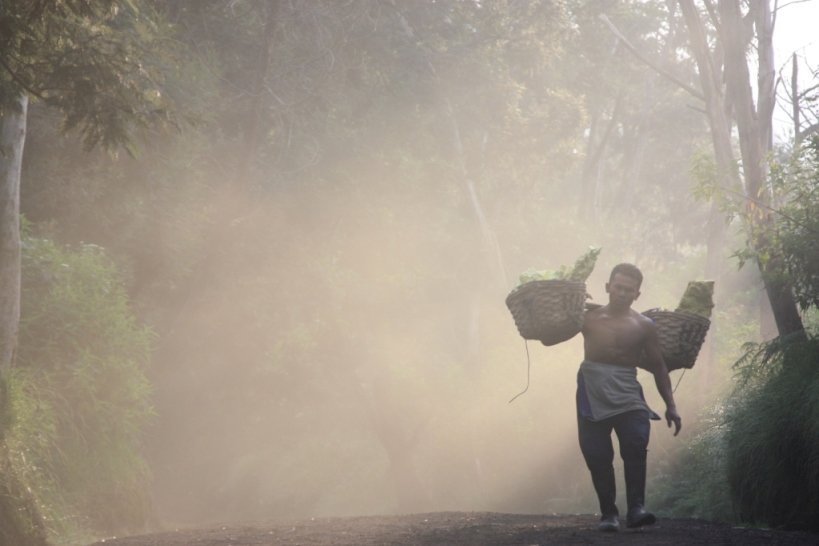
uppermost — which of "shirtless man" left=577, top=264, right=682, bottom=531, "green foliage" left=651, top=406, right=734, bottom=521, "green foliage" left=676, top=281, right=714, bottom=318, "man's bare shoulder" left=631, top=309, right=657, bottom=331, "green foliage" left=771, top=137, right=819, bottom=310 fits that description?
"green foliage" left=771, top=137, right=819, bottom=310

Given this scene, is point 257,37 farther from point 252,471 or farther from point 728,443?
point 728,443

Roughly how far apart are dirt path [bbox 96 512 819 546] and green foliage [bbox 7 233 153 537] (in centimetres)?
321

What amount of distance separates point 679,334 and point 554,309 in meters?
1.13

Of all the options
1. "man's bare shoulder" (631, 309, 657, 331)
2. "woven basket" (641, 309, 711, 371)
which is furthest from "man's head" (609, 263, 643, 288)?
"woven basket" (641, 309, 711, 371)

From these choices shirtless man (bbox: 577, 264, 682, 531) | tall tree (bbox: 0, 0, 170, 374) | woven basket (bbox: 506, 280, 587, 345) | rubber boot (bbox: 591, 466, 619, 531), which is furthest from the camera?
tall tree (bbox: 0, 0, 170, 374)

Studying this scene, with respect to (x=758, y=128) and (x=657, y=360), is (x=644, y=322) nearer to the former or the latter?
(x=657, y=360)

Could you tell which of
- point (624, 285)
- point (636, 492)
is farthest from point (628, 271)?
point (636, 492)

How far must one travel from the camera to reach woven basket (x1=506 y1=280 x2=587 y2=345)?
8.66m

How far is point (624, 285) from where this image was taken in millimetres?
8688

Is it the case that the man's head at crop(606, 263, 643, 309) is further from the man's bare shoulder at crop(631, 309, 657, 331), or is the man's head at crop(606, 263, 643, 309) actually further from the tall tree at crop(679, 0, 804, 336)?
the tall tree at crop(679, 0, 804, 336)

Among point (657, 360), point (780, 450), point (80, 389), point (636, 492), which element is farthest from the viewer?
point (80, 389)

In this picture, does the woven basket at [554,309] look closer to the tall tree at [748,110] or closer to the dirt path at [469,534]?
the dirt path at [469,534]

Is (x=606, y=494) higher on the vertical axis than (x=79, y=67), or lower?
lower

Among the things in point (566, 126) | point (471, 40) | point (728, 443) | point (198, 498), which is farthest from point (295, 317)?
point (728, 443)
